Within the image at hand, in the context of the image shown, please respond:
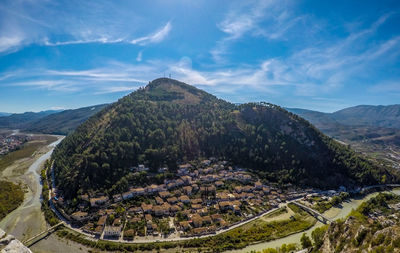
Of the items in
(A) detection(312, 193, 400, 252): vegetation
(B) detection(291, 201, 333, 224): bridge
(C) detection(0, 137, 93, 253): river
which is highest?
(A) detection(312, 193, 400, 252): vegetation

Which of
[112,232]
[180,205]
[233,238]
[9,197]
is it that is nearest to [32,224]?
[9,197]

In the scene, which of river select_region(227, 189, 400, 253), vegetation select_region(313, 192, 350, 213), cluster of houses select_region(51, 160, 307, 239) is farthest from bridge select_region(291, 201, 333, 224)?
cluster of houses select_region(51, 160, 307, 239)

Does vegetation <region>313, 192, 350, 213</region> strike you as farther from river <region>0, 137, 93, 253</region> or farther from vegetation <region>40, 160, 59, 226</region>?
vegetation <region>40, 160, 59, 226</region>

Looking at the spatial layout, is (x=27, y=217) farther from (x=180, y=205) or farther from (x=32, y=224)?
(x=180, y=205)

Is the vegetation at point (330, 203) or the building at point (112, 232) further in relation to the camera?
the vegetation at point (330, 203)

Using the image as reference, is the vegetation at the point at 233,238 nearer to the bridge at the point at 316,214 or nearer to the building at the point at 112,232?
the building at the point at 112,232

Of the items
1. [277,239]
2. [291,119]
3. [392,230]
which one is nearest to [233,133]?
[291,119]

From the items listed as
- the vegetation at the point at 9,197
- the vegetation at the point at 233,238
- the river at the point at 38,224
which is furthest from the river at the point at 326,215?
the vegetation at the point at 9,197
